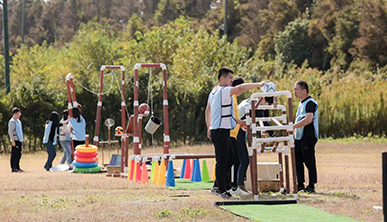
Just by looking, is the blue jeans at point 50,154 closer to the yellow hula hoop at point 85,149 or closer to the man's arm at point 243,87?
the yellow hula hoop at point 85,149

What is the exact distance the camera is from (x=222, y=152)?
9.40 m

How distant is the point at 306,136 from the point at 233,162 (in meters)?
1.36

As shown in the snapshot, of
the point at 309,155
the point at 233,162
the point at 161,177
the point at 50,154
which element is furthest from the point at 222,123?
the point at 50,154

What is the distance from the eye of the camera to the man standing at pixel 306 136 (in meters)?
10.2

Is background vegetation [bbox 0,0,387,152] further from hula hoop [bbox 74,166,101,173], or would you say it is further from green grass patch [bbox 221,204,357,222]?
green grass patch [bbox 221,204,357,222]

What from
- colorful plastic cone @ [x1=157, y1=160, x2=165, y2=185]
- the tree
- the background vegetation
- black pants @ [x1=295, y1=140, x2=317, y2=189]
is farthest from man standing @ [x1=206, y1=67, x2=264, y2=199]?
the tree

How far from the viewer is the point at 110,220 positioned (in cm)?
736

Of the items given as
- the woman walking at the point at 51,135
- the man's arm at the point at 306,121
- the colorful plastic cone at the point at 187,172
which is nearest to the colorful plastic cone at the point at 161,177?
the colorful plastic cone at the point at 187,172

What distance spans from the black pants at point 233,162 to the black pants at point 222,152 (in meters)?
0.22

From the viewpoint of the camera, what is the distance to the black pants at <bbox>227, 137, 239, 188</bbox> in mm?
9703

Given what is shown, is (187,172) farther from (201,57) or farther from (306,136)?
(201,57)

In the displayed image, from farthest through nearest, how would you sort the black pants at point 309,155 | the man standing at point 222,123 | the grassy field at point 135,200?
the black pants at point 309,155
the man standing at point 222,123
the grassy field at point 135,200

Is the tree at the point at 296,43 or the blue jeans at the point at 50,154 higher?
the tree at the point at 296,43

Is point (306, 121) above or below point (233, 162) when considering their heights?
above
